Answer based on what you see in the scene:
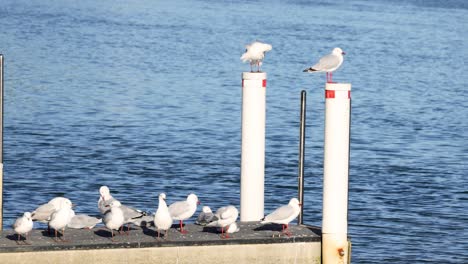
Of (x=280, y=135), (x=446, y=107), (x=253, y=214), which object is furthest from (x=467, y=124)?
(x=253, y=214)

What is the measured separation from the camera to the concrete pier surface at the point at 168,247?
16297 millimetres

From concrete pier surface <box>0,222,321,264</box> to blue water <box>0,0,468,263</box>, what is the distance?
6.06 metres

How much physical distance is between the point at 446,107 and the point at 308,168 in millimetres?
16714

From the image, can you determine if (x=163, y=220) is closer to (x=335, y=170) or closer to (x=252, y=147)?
(x=335, y=170)

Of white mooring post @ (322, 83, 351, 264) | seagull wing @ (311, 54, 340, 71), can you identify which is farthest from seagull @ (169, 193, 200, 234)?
seagull wing @ (311, 54, 340, 71)

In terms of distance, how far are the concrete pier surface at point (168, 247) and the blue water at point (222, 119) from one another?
6056 millimetres

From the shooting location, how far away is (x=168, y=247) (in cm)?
1672

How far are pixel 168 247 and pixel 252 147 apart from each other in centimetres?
286

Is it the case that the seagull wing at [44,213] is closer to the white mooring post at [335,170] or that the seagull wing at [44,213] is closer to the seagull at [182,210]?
the seagull at [182,210]

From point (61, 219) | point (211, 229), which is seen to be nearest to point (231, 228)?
point (211, 229)

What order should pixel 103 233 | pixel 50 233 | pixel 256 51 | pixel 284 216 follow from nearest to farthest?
pixel 50 233 < pixel 103 233 < pixel 284 216 < pixel 256 51

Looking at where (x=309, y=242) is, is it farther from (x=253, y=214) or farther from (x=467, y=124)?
(x=467, y=124)

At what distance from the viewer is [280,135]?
3809 cm

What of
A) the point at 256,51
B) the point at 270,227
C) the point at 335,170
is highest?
the point at 256,51
